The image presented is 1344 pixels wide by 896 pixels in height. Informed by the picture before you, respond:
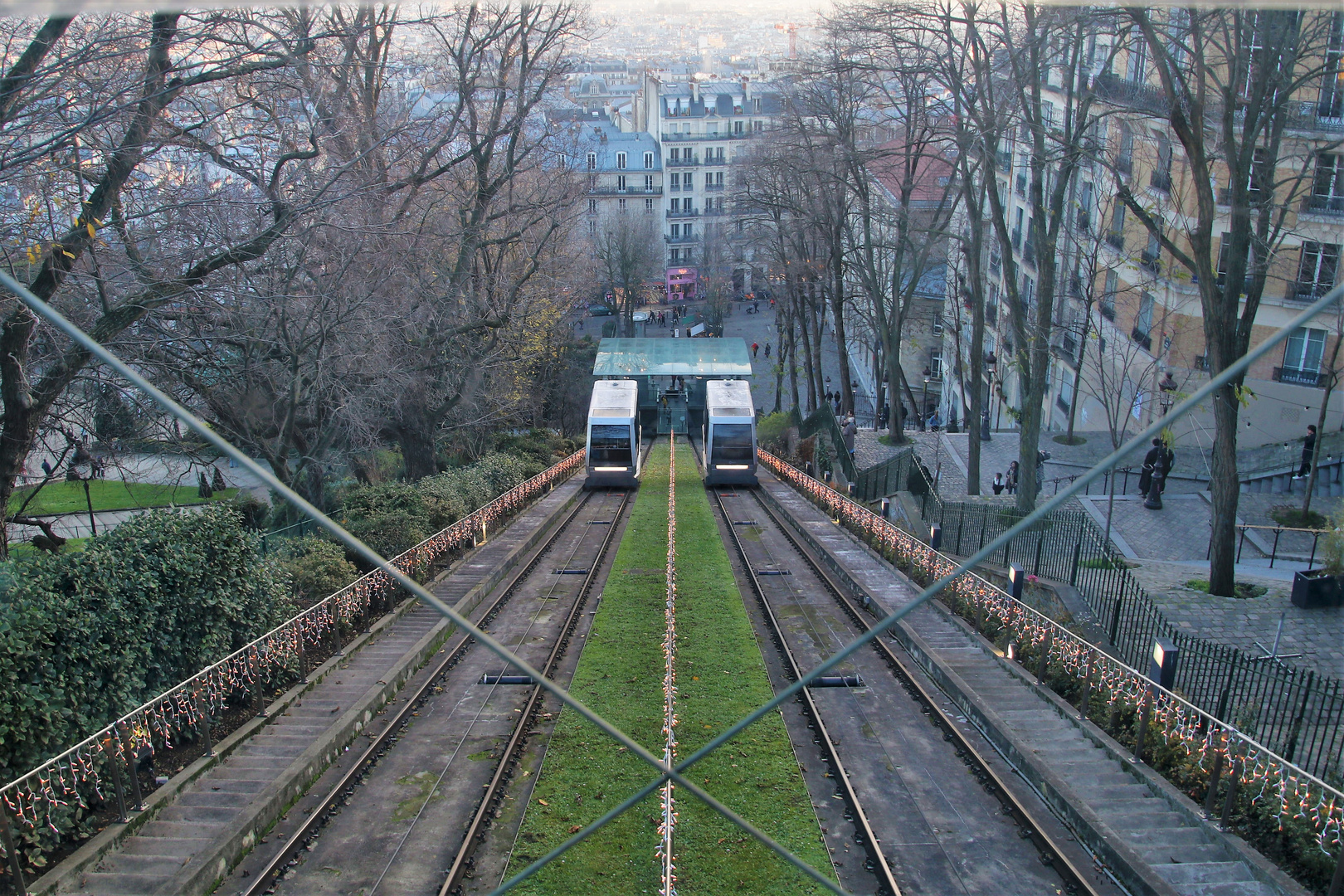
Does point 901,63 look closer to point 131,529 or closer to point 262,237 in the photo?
point 262,237

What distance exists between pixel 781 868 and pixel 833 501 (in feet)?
51.3

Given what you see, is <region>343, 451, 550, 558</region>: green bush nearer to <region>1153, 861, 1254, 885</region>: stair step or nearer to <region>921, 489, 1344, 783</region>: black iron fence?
<region>921, 489, 1344, 783</region>: black iron fence

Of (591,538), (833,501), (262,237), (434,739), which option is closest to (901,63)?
(833,501)

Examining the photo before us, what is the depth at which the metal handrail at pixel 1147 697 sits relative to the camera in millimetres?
7098

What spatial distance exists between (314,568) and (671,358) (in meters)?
26.0

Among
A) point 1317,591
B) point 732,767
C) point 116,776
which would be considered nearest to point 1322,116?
point 1317,591

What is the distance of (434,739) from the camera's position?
10.6 meters

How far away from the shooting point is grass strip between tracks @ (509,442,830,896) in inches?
311

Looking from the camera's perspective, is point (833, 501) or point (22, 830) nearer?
point (22, 830)

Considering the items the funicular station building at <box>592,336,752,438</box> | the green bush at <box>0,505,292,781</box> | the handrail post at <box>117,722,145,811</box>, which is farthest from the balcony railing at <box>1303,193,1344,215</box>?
the handrail post at <box>117,722,145,811</box>

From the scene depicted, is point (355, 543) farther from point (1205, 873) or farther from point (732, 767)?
point (1205, 873)

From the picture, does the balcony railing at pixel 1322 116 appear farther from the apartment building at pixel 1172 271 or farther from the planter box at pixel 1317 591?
the planter box at pixel 1317 591

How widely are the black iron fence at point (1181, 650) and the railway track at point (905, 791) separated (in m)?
2.33

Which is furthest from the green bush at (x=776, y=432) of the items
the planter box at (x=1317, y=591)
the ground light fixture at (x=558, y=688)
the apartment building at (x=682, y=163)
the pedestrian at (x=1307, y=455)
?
the apartment building at (x=682, y=163)
